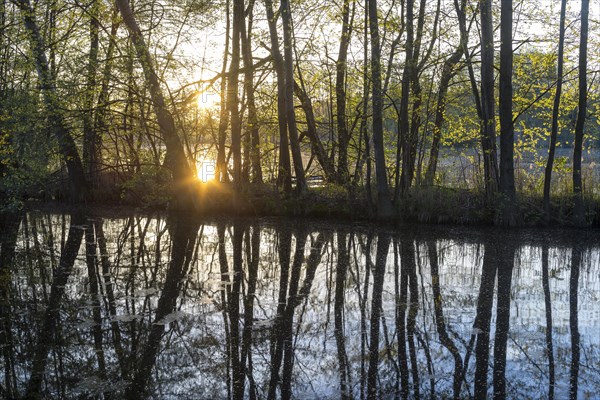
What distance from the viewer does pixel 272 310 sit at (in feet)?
20.5

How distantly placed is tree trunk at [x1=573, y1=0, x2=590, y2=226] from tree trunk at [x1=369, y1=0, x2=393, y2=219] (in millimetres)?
3593

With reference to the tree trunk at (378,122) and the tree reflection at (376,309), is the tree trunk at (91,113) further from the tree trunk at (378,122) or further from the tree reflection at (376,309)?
the tree reflection at (376,309)

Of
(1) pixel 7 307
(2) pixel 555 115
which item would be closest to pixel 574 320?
(1) pixel 7 307

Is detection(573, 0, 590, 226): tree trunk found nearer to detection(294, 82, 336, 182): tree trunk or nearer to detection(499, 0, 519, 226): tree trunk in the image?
detection(499, 0, 519, 226): tree trunk

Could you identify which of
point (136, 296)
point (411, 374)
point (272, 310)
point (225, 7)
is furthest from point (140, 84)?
point (411, 374)

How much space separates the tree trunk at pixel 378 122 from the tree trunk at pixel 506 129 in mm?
2274

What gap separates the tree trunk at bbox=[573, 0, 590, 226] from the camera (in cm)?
1160

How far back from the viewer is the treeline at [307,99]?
12.1 meters

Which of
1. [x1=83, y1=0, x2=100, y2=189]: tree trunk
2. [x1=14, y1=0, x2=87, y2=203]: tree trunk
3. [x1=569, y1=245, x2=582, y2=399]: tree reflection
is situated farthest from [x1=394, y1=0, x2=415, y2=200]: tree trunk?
[x1=14, y1=0, x2=87, y2=203]: tree trunk

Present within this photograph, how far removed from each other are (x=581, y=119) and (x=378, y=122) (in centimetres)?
386

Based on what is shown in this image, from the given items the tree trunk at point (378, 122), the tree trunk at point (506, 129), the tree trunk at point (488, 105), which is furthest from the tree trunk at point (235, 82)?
the tree trunk at point (506, 129)

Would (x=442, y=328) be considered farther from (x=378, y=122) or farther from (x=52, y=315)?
(x=378, y=122)

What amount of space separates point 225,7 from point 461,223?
25.2 ft

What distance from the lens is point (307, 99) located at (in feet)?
49.9
